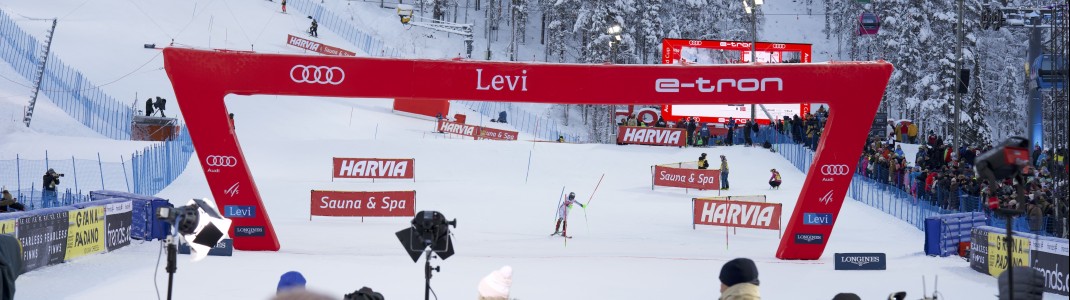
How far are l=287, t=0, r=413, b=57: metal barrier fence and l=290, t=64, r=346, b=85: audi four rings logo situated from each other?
4807 cm

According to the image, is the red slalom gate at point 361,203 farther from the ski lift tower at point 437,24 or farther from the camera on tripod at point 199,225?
the ski lift tower at point 437,24

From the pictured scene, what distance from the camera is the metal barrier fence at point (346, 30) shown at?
68.5 meters

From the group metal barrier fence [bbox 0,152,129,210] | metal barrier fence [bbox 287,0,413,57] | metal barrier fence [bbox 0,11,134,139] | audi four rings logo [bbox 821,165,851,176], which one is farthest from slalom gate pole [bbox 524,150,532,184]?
metal barrier fence [bbox 287,0,413,57]

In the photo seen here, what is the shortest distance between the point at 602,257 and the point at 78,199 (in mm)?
12422

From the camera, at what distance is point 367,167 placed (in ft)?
110

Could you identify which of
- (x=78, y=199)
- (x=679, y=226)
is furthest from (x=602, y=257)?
(x=78, y=199)

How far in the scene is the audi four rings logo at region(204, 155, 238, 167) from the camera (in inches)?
762

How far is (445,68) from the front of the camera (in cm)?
1930

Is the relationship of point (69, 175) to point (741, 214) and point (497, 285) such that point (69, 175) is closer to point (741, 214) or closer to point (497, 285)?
point (741, 214)

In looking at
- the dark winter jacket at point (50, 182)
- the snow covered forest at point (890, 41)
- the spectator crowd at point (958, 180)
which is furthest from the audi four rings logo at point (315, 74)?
the snow covered forest at point (890, 41)

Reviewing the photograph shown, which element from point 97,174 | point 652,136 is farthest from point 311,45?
point 97,174

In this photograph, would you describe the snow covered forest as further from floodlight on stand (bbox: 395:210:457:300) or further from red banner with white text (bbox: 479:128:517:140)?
floodlight on stand (bbox: 395:210:457:300)

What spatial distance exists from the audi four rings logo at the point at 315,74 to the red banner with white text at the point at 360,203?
7154 millimetres

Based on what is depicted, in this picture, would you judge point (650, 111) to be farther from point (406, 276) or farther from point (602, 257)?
point (406, 276)
